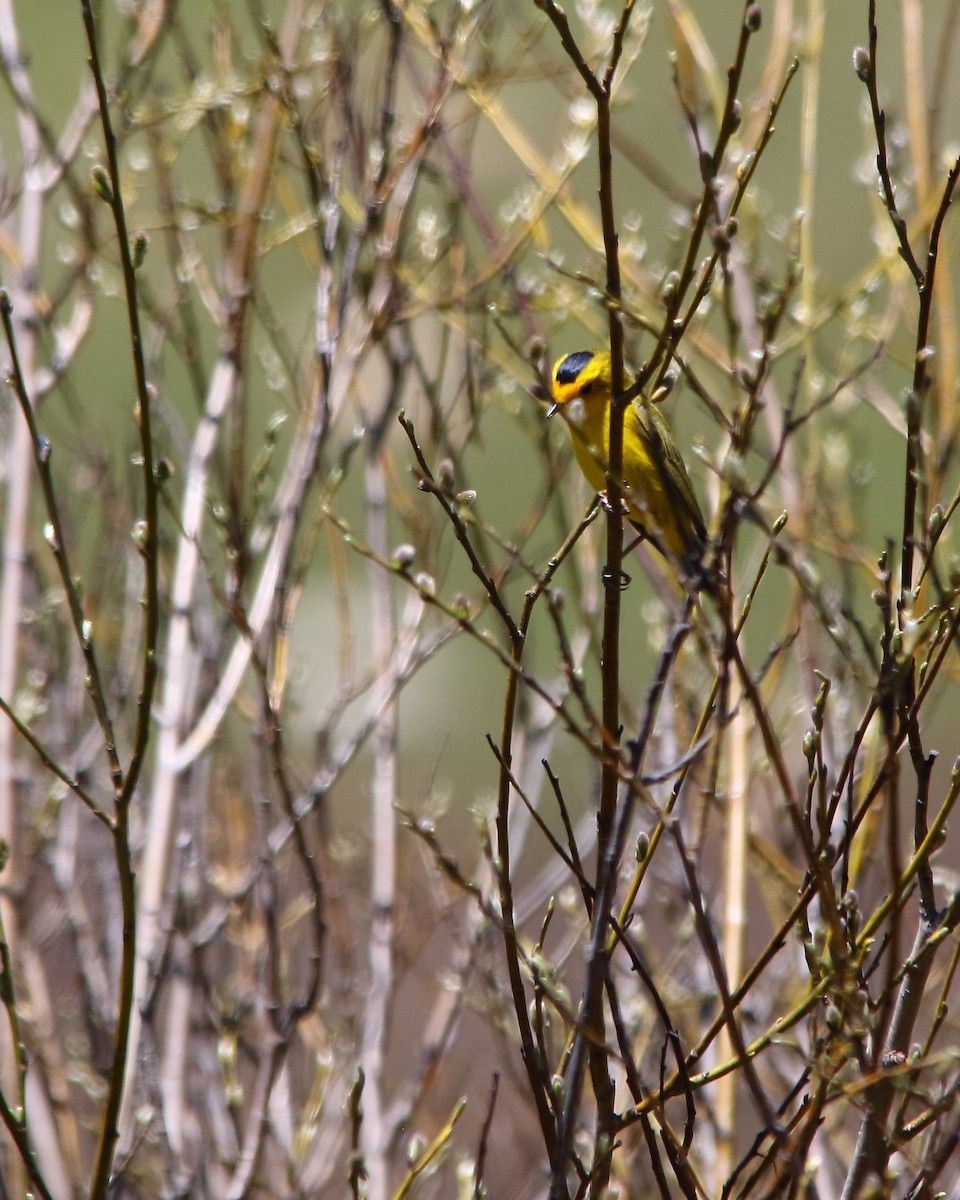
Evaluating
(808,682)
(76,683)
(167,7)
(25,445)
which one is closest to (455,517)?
(808,682)

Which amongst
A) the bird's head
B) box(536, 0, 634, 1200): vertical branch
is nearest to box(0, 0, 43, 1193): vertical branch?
the bird's head

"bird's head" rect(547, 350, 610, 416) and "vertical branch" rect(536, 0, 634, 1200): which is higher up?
"bird's head" rect(547, 350, 610, 416)

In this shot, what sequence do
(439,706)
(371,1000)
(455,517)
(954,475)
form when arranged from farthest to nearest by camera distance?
(439,706) < (954,475) < (371,1000) < (455,517)

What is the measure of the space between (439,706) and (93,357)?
646cm

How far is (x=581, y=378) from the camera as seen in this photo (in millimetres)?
4426

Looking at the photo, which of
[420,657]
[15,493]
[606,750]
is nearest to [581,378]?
[420,657]

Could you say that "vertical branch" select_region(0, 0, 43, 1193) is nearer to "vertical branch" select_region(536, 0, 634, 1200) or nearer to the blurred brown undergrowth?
the blurred brown undergrowth

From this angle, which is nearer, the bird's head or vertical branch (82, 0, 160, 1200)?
vertical branch (82, 0, 160, 1200)

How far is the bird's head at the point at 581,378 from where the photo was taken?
14.4 ft

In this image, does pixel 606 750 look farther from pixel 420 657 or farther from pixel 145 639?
pixel 420 657

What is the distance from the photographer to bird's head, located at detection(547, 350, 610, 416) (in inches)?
173

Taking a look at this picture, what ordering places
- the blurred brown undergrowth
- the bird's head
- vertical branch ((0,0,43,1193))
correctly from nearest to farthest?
the blurred brown undergrowth → vertical branch ((0,0,43,1193)) → the bird's head

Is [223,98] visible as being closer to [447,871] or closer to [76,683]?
[76,683]

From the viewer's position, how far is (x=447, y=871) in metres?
2.19
